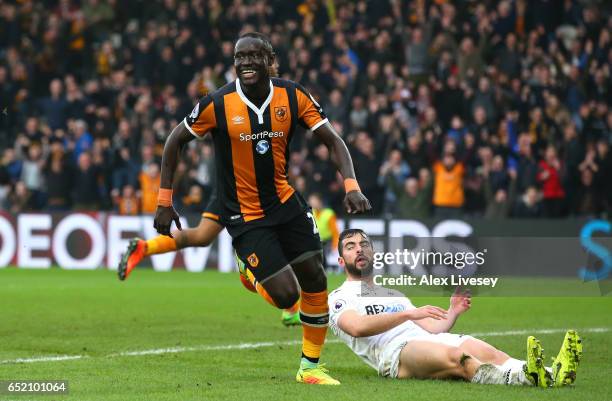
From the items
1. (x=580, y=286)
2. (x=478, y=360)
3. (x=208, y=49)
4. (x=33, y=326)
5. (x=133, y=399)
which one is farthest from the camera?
(x=208, y=49)

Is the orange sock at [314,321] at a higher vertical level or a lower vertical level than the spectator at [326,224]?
higher

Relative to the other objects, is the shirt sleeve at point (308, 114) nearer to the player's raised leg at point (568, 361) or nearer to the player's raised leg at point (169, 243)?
the player's raised leg at point (568, 361)

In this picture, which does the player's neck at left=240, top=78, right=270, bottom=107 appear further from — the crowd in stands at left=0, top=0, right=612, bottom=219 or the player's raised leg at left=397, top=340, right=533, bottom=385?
the crowd in stands at left=0, top=0, right=612, bottom=219

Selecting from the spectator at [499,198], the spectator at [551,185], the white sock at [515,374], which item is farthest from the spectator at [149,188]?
the white sock at [515,374]

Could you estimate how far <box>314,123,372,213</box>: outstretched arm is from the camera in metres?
8.35

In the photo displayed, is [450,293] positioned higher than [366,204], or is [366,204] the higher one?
[366,204]

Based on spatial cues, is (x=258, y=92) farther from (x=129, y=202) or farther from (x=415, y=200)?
(x=129, y=202)

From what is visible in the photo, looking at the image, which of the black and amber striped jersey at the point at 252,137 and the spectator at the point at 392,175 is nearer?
the black and amber striped jersey at the point at 252,137

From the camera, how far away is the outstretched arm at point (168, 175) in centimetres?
870

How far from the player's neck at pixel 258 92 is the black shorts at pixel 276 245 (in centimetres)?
88

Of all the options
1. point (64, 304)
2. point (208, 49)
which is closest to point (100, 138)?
point (208, 49)

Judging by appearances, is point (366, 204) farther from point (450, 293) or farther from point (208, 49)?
point (208, 49)

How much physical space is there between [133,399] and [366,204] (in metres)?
2.00

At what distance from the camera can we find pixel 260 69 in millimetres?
8625
